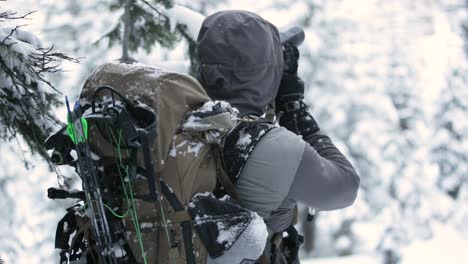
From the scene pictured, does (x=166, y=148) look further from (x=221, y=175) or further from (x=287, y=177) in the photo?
(x=287, y=177)

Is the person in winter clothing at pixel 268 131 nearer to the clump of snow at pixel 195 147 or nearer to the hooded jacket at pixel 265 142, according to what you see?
the hooded jacket at pixel 265 142

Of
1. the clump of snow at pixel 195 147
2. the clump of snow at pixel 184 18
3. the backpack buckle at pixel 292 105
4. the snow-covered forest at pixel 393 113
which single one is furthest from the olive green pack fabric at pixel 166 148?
the snow-covered forest at pixel 393 113

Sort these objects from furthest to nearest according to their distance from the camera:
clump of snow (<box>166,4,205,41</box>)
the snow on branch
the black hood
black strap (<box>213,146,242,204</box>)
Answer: clump of snow (<box>166,4,205,41</box>) → the snow on branch → the black hood → black strap (<box>213,146,242,204</box>)

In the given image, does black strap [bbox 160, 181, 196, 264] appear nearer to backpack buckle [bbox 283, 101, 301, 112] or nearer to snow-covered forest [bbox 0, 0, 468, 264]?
backpack buckle [bbox 283, 101, 301, 112]

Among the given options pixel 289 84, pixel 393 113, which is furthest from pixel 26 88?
pixel 393 113

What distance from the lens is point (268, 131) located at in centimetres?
223

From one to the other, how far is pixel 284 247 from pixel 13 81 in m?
1.58

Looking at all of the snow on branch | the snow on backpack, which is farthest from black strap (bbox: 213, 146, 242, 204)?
the snow on branch

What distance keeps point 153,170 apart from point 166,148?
108 mm

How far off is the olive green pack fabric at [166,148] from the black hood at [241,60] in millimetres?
358

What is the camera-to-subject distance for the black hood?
2377mm

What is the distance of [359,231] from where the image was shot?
22938mm

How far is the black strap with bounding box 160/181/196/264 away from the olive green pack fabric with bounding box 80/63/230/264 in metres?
0.01

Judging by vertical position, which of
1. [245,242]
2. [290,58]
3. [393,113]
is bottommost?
[393,113]
